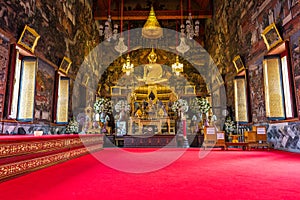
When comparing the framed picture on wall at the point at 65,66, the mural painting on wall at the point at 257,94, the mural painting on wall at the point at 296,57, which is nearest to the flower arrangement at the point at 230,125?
the mural painting on wall at the point at 257,94

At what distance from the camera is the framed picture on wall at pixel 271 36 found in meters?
6.57

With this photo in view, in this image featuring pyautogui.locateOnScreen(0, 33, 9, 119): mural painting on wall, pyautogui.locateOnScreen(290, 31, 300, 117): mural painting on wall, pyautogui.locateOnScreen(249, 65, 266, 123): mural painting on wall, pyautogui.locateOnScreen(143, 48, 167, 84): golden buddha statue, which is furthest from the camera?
pyautogui.locateOnScreen(143, 48, 167, 84): golden buddha statue

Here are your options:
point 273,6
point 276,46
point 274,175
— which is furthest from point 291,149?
point 273,6

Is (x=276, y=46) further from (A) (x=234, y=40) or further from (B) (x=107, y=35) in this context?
(B) (x=107, y=35)

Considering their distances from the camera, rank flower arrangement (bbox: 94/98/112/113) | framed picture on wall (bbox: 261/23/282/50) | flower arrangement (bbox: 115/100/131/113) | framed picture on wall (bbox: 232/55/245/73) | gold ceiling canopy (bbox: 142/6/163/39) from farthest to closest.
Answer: flower arrangement (bbox: 115/100/131/113)
flower arrangement (bbox: 94/98/112/113)
gold ceiling canopy (bbox: 142/6/163/39)
framed picture on wall (bbox: 232/55/245/73)
framed picture on wall (bbox: 261/23/282/50)

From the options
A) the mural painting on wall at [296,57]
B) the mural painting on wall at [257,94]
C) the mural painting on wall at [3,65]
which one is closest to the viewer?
the mural painting on wall at [3,65]

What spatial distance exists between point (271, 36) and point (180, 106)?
26.7 feet

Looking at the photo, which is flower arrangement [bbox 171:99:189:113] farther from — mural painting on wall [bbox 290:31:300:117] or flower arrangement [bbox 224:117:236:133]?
mural painting on wall [bbox 290:31:300:117]

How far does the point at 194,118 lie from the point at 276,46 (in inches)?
323

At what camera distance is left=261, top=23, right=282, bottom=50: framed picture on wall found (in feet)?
21.5

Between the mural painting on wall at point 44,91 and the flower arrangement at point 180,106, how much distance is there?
8.17 metres

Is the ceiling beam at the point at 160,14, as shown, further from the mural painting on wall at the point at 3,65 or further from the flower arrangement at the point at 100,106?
the mural painting on wall at the point at 3,65

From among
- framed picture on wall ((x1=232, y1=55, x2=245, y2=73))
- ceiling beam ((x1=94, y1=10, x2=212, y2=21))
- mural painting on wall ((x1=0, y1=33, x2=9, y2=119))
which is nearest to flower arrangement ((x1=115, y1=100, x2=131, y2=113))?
ceiling beam ((x1=94, y1=10, x2=212, y2=21))

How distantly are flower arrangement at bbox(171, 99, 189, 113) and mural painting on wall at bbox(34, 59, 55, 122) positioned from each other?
817 cm
